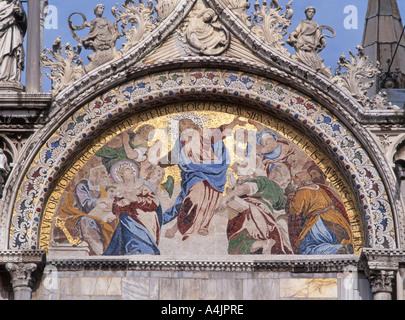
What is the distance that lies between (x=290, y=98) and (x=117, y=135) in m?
2.16

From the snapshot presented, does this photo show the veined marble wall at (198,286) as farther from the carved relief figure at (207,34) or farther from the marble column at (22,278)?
the carved relief figure at (207,34)

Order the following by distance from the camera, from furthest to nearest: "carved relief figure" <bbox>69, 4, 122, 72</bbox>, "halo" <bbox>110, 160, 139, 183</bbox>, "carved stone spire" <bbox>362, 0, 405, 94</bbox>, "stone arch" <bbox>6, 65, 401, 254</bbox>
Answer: "carved stone spire" <bbox>362, 0, 405, 94</bbox> → "carved relief figure" <bbox>69, 4, 122, 72</bbox> → "halo" <bbox>110, 160, 139, 183</bbox> → "stone arch" <bbox>6, 65, 401, 254</bbox>

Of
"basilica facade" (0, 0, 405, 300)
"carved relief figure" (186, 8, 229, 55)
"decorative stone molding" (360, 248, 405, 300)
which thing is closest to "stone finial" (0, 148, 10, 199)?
"basilica facade" (0, 0, 405, 300)

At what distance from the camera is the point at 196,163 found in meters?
16.3

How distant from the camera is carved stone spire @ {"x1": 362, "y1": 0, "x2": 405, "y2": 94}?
20.4 meters

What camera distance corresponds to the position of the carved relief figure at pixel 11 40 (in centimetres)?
1630

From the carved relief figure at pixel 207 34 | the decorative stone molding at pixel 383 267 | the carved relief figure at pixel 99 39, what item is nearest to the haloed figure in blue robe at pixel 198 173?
the carved relief figure at pixel 207 34

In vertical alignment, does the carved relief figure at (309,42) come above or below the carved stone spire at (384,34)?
below

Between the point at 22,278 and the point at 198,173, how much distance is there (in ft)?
8.21

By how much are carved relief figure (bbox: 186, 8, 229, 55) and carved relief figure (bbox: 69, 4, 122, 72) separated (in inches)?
35.9

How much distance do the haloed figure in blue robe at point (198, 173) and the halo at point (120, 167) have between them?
33 cm

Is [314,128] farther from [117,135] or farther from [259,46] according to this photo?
[117,135]

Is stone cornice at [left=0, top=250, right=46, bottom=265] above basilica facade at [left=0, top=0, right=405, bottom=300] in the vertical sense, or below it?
below

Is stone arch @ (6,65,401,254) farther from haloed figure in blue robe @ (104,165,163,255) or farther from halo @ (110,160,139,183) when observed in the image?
haloed figure in blue robe @ (104,165,163,255)
